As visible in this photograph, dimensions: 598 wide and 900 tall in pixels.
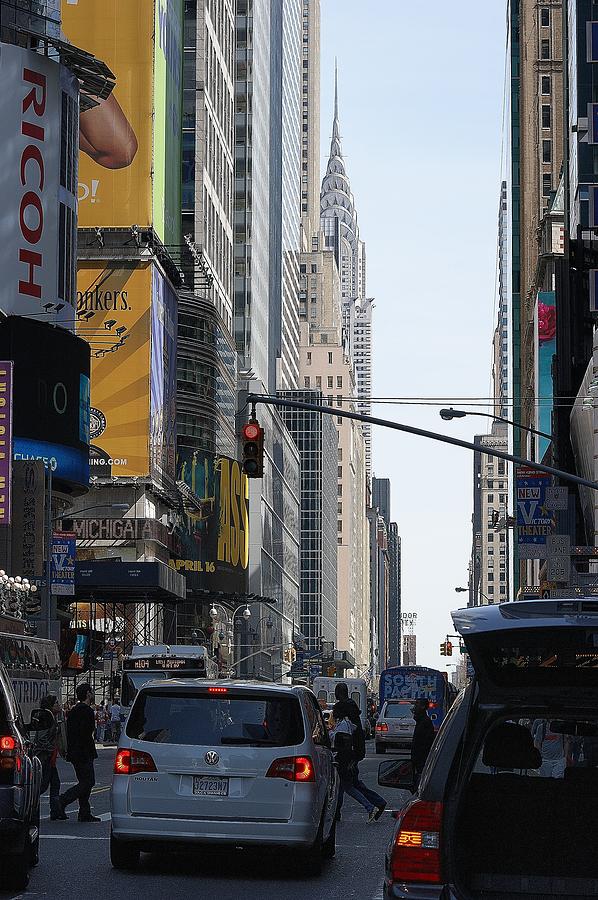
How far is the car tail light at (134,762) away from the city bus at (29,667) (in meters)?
19.1

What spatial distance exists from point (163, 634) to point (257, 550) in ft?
114

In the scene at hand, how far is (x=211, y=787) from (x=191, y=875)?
1.14 metres

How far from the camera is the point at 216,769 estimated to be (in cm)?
1440

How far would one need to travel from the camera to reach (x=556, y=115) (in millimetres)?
139625

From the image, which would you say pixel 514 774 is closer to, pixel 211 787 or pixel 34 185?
pixel 211 787

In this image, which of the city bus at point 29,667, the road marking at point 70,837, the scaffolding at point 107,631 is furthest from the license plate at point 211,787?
the scaffolding at point 107,631

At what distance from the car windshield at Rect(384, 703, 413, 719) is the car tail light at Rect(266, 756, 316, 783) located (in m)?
34.5

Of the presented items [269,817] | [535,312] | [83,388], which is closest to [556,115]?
[535,312]

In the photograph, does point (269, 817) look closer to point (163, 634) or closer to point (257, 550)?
point (163, 634)

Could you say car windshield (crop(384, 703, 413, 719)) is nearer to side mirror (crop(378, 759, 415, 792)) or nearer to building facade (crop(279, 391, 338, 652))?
side mirror (crop(378, 759, 415, 792))

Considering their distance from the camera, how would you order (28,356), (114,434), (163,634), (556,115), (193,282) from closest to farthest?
Result: (28,356) → (114,434) → (163,634) → (193,282) → (556,115)

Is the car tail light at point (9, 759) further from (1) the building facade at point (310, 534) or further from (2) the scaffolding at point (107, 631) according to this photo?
(1) the building facade at point (310, 534)

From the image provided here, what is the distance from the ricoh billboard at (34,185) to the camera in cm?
6309

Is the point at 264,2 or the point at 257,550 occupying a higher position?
the point at 264,2
